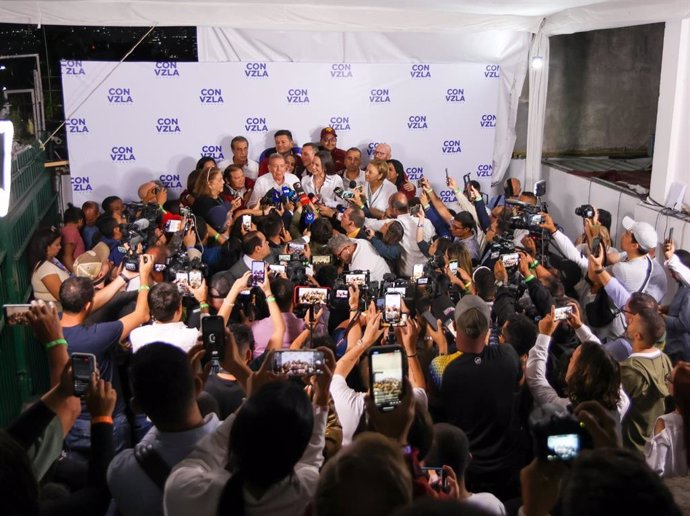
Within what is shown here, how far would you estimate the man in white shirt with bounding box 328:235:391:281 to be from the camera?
562cm

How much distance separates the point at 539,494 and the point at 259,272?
2.38m

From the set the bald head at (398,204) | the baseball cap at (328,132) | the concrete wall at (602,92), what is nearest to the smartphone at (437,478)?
the bald head at (398,204)

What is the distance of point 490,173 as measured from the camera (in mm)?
8898

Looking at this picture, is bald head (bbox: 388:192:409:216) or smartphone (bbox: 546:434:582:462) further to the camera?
bald head (bbox: 388:192:409:216)

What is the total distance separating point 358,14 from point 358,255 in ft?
11.2

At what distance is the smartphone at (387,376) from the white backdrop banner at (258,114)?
5.70m

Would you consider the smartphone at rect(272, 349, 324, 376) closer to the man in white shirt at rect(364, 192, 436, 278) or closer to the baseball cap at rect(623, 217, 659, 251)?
the baseball cap at rect(623, 217, 659, 251)

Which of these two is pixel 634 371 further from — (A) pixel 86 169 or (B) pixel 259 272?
(A) pixel 86 169

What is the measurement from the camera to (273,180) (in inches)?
298

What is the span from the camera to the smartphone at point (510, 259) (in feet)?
15.9

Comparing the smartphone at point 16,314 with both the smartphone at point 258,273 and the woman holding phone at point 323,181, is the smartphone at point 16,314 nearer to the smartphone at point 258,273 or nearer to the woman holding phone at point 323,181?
the smartphone at point 258,273

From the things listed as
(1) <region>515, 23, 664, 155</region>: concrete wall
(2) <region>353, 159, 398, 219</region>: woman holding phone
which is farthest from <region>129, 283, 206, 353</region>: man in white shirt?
(1) <region>515, 23, 664, 155</region>: concrete wall

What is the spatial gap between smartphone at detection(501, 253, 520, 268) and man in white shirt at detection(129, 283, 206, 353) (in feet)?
6.74

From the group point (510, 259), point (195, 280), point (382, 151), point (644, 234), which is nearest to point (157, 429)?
point (195, 280)
